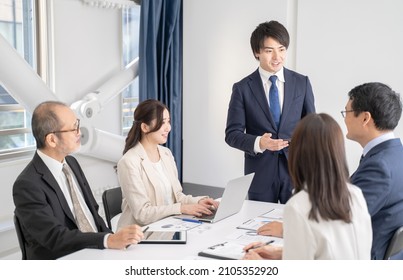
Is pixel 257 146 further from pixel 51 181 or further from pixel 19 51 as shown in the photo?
pixel 19 51

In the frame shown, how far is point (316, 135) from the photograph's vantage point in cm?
143

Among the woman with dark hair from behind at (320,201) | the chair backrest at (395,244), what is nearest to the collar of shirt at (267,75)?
the chair backrest at (395,244)

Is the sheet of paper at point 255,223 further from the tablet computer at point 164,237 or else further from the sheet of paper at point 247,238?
the tablet computer at point 164,237

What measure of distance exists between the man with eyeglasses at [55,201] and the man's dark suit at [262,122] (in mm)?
1004

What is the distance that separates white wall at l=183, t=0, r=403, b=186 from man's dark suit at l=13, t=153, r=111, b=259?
98.9 inches

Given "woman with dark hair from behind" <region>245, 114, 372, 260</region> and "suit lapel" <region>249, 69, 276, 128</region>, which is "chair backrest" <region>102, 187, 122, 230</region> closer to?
"suit lapel" <region>249, 69, 276, 128</region>

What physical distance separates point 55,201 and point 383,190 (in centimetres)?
131

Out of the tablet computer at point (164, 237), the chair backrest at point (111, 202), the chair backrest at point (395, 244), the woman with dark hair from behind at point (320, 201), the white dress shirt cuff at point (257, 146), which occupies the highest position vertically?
the woman with dark hair from behind at point (320, 201)

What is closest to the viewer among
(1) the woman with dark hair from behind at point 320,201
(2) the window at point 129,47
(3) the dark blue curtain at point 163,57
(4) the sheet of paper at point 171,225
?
(1) the woman with dark hair from behind at point 320,201

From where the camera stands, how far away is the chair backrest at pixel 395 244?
184cm

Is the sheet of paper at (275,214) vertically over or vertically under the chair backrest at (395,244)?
under

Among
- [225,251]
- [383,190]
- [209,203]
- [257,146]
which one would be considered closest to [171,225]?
[209,203]

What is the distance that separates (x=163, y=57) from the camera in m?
4.64
